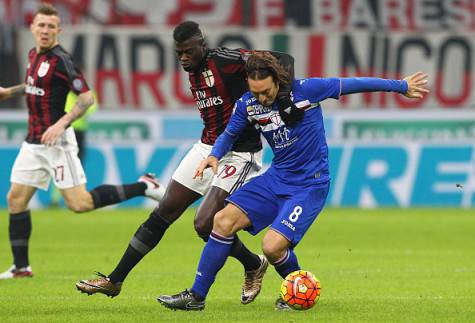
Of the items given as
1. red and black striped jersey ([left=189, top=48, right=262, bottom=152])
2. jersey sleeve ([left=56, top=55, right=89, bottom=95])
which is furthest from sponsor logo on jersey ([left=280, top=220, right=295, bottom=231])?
jersey sleeve ([left=56, top=55, right=89, bottom=95])

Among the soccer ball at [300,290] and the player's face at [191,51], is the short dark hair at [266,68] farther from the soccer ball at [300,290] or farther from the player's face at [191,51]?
the soccer ball at [300,290]

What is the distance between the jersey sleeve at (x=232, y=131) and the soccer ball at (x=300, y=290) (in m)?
0.92

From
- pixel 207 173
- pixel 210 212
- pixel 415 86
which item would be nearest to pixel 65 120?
pixel 207 173

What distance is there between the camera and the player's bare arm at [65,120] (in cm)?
945

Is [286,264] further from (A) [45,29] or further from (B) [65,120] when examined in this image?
(A) [45,29]

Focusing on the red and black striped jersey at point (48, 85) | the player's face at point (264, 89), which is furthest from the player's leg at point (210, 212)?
the red and black striped jersey at point (48, 85)

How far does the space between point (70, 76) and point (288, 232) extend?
3.10 metres

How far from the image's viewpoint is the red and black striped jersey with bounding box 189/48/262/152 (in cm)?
806

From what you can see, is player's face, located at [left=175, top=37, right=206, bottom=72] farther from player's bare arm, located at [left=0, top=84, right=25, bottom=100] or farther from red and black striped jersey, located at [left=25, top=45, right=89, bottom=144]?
player's bare arm, located at [left=0, top=84, right=25, bottom=100]

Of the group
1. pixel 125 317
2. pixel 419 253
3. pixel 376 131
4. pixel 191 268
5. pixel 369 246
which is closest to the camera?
pixel 125 317

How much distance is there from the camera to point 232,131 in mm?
7520

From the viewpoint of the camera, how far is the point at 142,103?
20.7 metres

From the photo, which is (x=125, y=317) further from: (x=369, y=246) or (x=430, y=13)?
(x=430, y=13)

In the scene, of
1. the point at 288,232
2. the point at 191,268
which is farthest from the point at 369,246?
the point at 288,232
